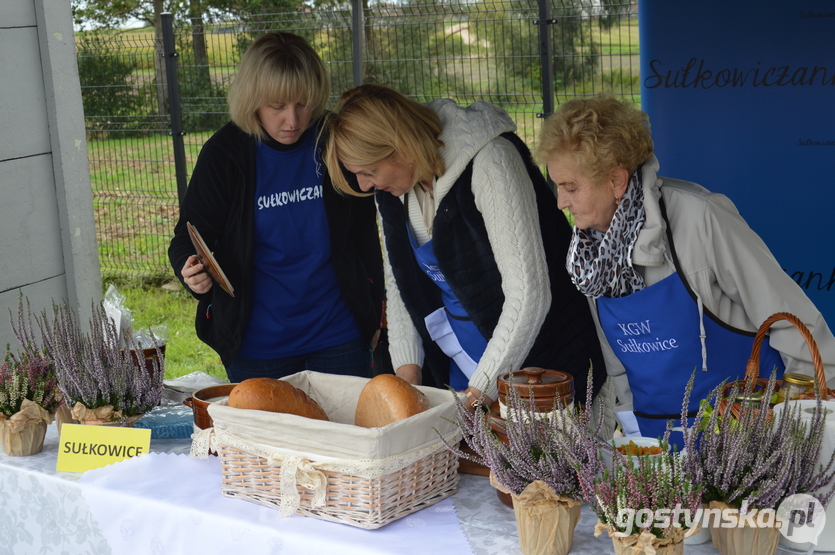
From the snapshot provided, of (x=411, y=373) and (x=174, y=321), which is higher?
(x=411, y=373)

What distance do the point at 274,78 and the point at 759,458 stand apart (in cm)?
153

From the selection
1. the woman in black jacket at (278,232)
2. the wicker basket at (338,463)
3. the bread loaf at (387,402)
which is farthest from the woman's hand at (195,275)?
the bread loaf at (387,402)

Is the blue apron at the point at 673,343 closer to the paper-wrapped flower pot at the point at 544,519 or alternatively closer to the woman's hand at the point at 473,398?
the woman's hand at the point at 473,398

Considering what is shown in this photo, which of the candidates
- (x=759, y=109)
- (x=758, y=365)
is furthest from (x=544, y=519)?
(x=759, y=109)

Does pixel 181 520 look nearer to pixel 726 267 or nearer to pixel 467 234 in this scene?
pixel 467 234

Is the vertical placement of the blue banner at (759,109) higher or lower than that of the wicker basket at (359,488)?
higher

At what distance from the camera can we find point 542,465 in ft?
3.90

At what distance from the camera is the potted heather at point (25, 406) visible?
170cm

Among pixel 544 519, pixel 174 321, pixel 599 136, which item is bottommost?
pixel 174 321

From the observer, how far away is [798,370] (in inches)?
66.3

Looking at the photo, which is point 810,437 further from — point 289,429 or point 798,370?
Answer: point 289,429

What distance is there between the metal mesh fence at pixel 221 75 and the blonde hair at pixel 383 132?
3.45 m

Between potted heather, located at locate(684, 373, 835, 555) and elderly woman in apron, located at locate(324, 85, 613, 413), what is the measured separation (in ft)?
1.95

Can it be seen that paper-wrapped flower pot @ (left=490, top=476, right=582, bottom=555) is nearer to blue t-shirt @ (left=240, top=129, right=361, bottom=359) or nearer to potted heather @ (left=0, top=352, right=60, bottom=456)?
potted heather @ (left=0, top=352, right=60, bottom=456)
